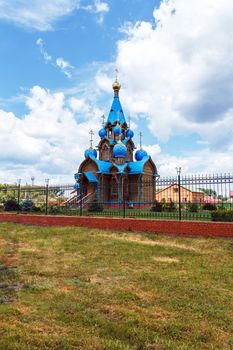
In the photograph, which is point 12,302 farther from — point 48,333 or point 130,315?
point 130,315

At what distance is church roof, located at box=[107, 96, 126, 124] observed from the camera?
26.2 meters

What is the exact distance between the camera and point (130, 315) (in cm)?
394

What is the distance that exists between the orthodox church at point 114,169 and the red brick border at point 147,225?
7.54 meters

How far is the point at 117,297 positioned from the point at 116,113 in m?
22.9

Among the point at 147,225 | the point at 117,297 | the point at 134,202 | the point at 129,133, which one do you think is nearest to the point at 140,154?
the point at 129,133

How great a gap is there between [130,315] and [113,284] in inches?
54.5

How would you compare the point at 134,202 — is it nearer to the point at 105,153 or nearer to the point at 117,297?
the point at 105,153

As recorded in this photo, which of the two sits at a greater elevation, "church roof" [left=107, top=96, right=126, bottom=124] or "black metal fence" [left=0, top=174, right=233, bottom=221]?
"church roof" [left=107, top=96, right=126, bottom=124]

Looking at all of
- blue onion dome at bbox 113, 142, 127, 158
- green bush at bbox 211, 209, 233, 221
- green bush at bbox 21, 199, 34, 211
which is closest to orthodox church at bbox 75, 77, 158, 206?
blue onion dome at bbox 113, 142, 127, 158

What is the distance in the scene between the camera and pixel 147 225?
11070 mm

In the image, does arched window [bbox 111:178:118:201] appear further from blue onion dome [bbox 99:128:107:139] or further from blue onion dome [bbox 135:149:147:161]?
blue onion dome [bbox 99:128:107:139]

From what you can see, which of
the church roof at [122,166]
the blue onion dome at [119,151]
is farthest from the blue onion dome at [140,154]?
the blue onion dome at [119,151]

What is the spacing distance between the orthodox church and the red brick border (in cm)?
754

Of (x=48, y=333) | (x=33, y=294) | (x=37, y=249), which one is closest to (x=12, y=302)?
(x=33, y=294)
